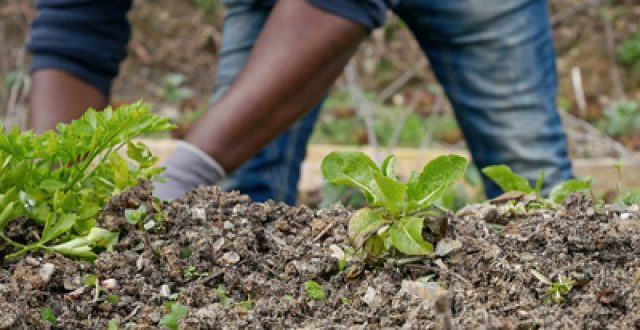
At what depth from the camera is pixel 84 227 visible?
915 millimetres

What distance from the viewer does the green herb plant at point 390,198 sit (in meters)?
0.83

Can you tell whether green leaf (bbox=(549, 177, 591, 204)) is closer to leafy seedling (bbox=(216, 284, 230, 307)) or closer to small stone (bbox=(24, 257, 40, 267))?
leafy seedling (bbox=(216, 284, 230, 307))

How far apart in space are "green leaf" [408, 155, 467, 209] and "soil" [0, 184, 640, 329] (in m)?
0.05

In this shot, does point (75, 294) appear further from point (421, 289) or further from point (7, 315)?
point (421, 289)

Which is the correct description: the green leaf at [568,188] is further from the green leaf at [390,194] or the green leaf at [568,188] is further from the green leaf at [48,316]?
the green leaf at [48,316]

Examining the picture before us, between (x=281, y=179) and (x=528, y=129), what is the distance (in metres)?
0.94

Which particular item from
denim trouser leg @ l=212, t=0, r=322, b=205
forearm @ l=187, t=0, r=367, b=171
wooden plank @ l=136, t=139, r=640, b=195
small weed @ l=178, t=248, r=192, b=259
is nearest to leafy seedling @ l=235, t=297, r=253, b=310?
small weed @ l=178, t=248, r=192, b=259

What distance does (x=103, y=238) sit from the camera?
0.89 meters

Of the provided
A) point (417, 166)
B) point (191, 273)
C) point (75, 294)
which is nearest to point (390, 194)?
point (191, 273)

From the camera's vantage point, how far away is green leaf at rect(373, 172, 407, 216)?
834mm

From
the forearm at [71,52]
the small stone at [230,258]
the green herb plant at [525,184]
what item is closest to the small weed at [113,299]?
the small stone at [230,258]

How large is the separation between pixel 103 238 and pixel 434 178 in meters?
0.36

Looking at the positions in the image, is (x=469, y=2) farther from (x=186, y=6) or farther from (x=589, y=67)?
(x=186, y=6)

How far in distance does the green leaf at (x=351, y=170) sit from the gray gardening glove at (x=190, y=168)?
3.61 ft
